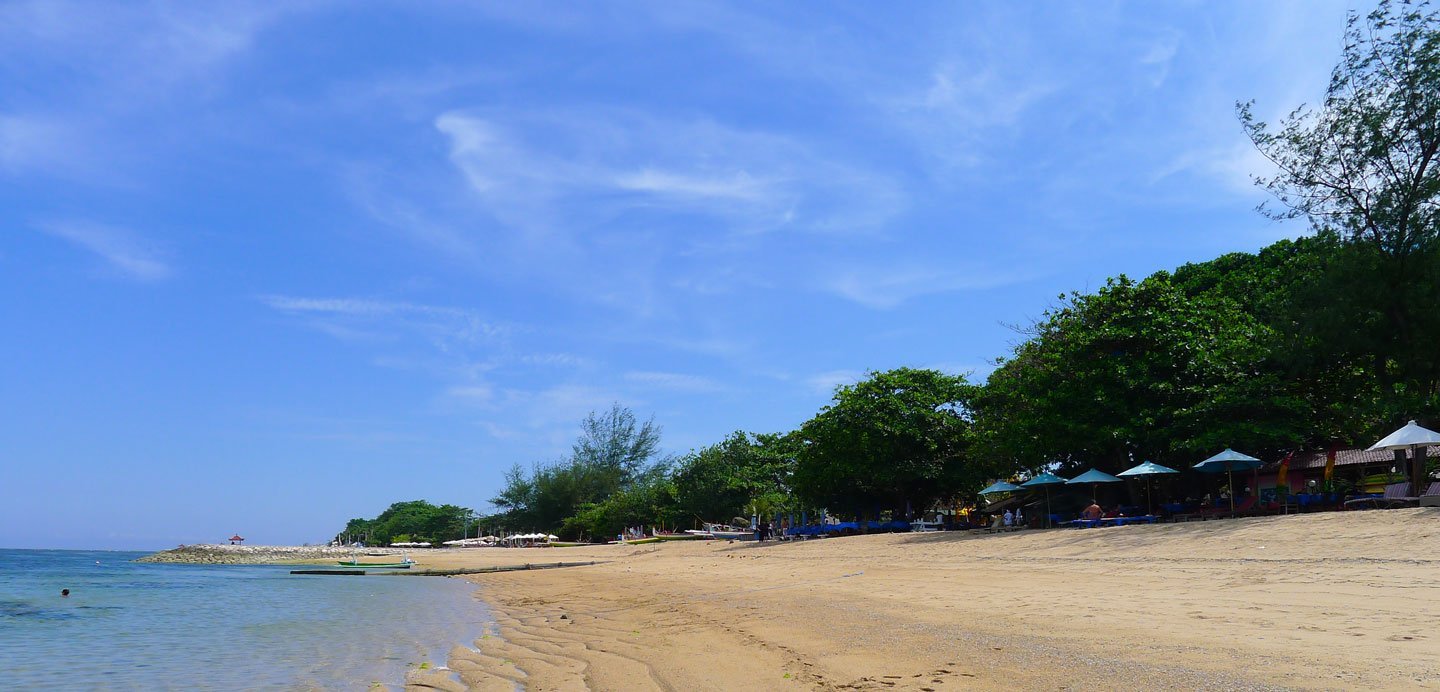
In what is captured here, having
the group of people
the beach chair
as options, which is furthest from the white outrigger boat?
the beach chair

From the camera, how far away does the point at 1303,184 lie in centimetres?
2384

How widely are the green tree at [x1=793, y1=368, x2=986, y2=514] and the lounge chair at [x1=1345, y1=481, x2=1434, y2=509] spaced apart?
1338cm

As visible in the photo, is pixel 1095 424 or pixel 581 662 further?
pixel 1095 424

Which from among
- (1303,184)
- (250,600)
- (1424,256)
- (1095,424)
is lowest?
(250,600)

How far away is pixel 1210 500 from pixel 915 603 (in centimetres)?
1759

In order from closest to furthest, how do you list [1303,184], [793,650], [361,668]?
[793,650]
[361,668]
[1303,184]

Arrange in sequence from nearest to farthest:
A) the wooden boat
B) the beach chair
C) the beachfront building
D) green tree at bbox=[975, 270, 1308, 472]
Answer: the beach chair → the beachfront building → green tree at bbox=[975, 270, 1308, 472] → the wooden boat

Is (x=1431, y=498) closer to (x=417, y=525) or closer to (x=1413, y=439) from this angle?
(x=1413, y=439)

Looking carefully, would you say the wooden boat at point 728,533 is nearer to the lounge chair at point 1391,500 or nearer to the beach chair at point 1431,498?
the lounge chair at point 1391,500

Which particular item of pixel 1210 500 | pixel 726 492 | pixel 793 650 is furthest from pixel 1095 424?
pixel 726 492

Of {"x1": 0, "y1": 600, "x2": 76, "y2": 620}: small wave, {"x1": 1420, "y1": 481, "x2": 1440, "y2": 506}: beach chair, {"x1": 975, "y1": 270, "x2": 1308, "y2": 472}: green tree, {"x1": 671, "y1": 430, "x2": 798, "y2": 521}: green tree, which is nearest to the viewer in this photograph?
{"x1": 1420, "y1": 481, "x2": 1440, "y2": 506}: beach chair

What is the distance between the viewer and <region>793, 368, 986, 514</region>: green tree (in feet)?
109

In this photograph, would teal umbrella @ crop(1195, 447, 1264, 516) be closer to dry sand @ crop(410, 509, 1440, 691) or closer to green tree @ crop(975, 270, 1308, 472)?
green tree @ crop(975, 270, 1308, 472)

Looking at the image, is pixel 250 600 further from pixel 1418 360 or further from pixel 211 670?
pixel 1418 360
